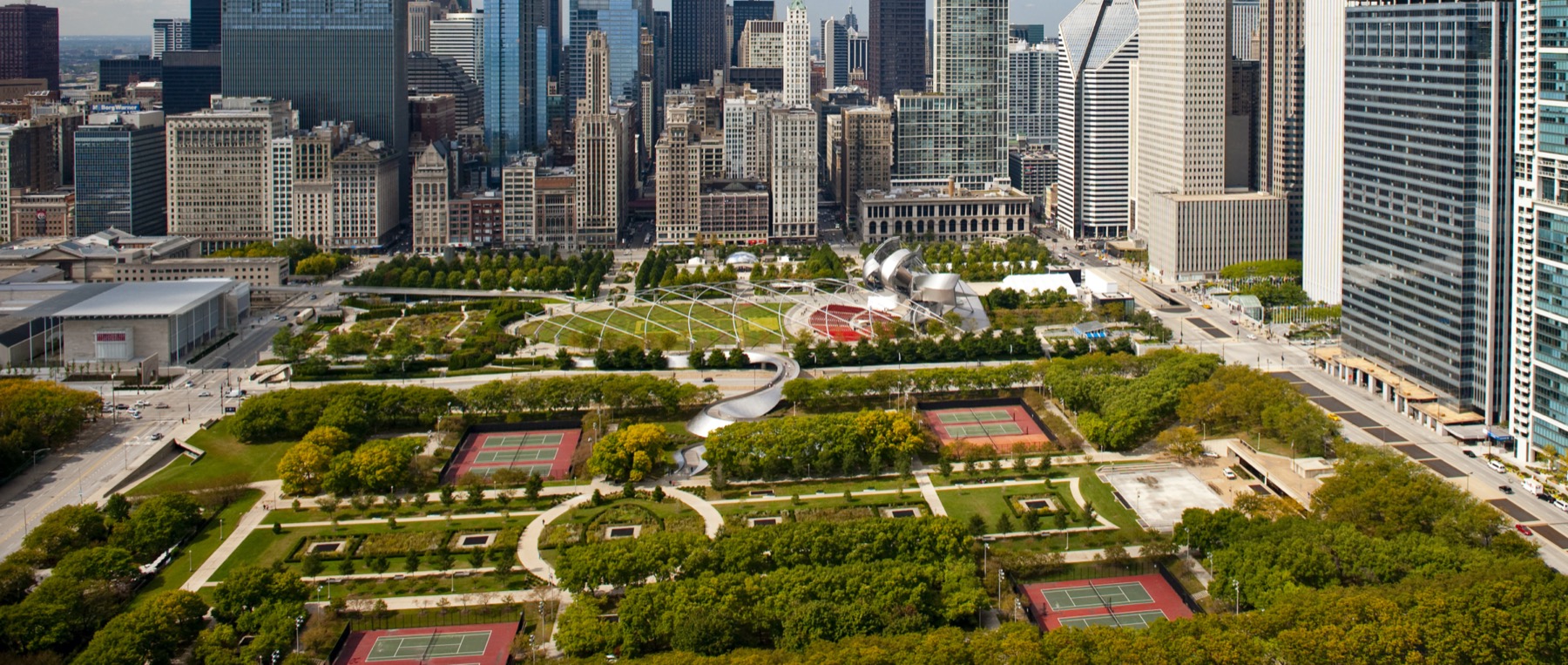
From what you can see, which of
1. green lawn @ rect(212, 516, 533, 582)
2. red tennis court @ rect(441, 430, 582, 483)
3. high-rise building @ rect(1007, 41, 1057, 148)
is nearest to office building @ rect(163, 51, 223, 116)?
high-rise building @ rect(1007, 41, 1057, 148)

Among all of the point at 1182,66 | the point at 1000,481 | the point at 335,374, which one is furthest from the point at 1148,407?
the point at 1182,66

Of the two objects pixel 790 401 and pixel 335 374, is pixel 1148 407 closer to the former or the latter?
pixel 790 401

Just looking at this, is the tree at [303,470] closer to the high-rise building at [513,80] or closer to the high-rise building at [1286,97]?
the high-rise building at [1286,97]

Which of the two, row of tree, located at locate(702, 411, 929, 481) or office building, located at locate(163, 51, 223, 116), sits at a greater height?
office building, located at locate(163, 51, 223, 116)

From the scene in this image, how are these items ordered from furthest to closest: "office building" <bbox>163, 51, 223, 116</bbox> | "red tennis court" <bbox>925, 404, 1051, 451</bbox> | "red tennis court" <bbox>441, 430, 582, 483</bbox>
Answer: "office building" <bbox>163, 51, 223, 116</bbox> → "red tennis court" <bbox>925, 404, 1051, 451</bbox> → "red tennis court" <bbox>441, 430, 582, 483</bbox>

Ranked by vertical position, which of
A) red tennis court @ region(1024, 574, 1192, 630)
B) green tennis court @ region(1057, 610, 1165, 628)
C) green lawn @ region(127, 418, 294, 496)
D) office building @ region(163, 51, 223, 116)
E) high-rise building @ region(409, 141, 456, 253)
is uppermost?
office building @ region(163, 51, 223, 116)

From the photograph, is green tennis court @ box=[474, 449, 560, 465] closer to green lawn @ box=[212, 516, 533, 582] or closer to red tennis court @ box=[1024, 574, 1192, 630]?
green lawn @ box=[212, 516, 533, 582]

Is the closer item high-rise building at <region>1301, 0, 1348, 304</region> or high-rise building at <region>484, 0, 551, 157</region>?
high-rise building at <region>1301, 0, 1348, 304</region>
